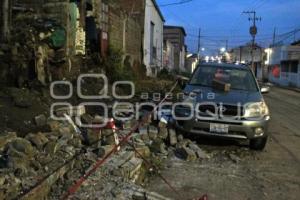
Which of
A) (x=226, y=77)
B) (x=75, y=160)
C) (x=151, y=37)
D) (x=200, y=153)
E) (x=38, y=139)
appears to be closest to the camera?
(x=75, y=160)

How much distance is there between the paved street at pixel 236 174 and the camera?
7.04 meters

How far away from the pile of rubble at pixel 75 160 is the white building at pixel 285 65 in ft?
154

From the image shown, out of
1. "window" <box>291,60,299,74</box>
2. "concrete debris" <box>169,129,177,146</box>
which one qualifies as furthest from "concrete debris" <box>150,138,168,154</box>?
"window" <box>291,60,299,74</box>

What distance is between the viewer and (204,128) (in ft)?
31.4

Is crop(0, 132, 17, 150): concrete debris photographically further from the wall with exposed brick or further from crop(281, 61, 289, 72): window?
crop(281, 61, 289, 72): window

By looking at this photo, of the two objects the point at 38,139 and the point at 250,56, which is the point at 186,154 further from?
the point at 250,56

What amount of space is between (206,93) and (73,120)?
9.39 ft

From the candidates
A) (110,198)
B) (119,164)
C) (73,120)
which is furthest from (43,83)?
(110,198)

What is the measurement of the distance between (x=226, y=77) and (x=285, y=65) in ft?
183

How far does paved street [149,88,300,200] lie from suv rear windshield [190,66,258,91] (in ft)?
4.22

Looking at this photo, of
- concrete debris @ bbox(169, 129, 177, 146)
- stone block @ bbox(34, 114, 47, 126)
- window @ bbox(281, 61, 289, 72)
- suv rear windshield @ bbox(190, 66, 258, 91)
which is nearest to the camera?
stone block @ bbox(34, 114, 47, 126)

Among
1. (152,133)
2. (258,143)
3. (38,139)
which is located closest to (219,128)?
(258,143)

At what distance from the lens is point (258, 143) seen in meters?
9.91

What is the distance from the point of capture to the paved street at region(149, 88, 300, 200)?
277 inches
